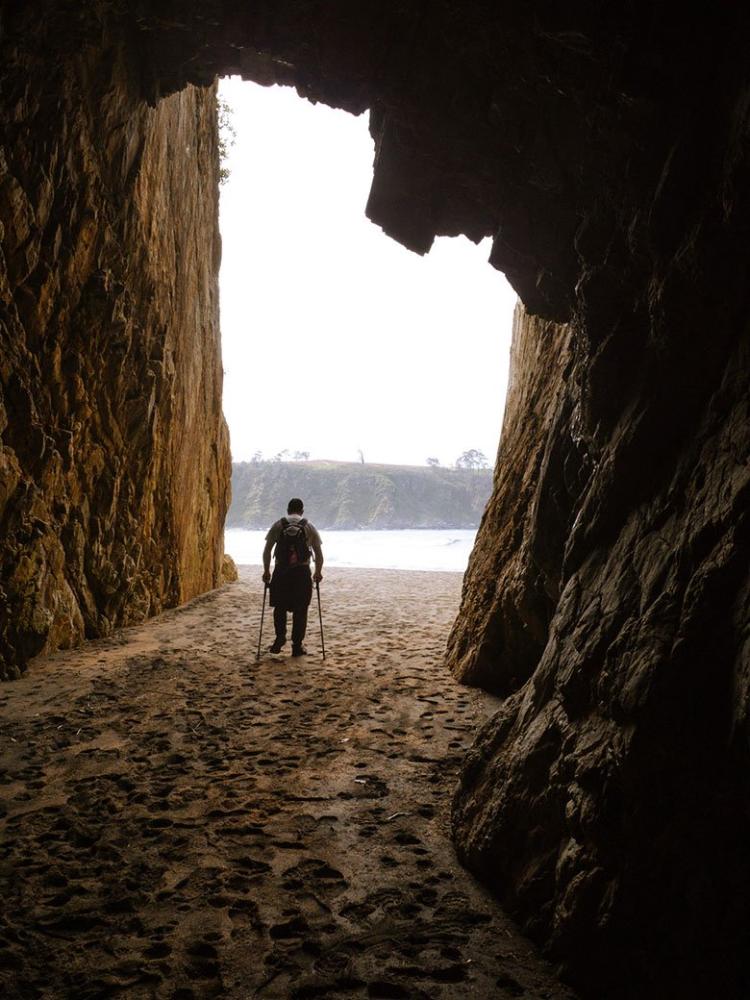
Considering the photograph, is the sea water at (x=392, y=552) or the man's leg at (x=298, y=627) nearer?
the man's leg at (x=298, y=627)

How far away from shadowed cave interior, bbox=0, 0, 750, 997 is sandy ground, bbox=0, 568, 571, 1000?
0.43m

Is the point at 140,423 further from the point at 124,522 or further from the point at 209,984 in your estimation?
the point at 209,984

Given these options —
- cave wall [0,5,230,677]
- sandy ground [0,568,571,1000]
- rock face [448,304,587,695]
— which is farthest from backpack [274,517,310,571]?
cave wall [0,5,230,677]

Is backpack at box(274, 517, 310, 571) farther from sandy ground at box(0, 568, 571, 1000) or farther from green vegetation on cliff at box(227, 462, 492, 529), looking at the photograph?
green vegetation on cliff at box(227, 462, 492, 529)

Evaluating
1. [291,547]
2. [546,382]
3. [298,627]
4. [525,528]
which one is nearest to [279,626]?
[298,627]

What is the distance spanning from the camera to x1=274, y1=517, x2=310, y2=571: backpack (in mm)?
8391

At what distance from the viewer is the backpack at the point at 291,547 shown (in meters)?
8.39

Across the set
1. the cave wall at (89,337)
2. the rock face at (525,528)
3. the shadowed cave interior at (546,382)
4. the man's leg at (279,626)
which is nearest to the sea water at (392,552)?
the cave wall at (89,337)

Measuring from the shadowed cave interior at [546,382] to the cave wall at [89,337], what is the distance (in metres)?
0.06

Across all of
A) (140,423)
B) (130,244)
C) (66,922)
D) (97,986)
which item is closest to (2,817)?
(66,922)

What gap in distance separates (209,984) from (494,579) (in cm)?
535

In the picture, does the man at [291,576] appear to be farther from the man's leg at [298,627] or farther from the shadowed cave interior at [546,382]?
the shadowed cave interior at [546,382]

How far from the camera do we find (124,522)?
32.4 ft

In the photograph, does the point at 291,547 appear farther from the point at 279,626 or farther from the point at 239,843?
the point at 239,843
